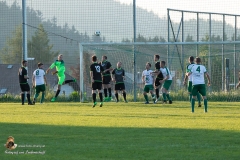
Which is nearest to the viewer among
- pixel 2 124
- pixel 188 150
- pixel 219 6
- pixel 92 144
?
pixel 188 150

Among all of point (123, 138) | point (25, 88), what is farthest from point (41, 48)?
point (123, 138)

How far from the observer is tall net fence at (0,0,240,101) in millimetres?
36688

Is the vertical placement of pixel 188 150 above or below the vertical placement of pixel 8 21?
below

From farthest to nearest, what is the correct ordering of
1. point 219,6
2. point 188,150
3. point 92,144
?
point 219,6 < point 92,144 < point 188,150

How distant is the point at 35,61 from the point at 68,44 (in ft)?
6.75

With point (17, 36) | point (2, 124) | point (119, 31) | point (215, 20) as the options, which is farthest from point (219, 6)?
point (2, 124)

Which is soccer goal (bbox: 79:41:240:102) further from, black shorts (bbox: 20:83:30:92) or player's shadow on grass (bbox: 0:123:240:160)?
player's shadow on grass (bbox: 0:123:240:160)

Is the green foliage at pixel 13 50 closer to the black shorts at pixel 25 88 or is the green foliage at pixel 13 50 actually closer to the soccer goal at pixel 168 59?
the soccer goal at pixel 168 59

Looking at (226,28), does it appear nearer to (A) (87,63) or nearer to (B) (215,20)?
(B) (215,20)

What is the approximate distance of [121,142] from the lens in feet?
43.8

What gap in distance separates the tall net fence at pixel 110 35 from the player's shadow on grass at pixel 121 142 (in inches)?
787

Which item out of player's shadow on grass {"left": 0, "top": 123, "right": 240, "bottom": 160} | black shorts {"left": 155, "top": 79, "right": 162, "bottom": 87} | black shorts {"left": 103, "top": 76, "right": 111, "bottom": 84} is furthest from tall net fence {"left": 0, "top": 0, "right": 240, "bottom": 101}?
player's shadow on grass {"left": 0, "top": 123, "right": 240, "bottom": 160}

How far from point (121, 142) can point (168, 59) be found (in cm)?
2378

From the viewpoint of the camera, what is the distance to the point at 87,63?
1508 inches
